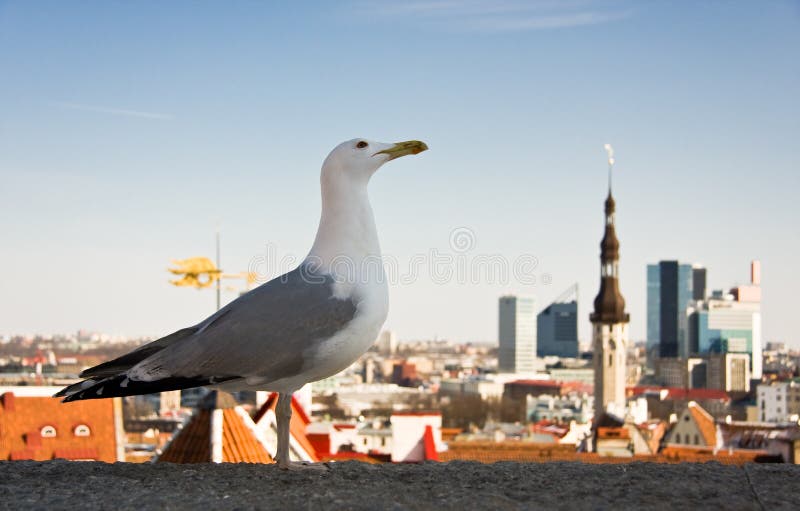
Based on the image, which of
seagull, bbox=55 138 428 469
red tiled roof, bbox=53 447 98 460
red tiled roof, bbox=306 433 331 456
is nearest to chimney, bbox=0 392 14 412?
red tiled roof, bbox=53 447 98 460

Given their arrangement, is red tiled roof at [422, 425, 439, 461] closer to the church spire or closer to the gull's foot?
the gull's foot

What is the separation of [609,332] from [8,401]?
186 feet

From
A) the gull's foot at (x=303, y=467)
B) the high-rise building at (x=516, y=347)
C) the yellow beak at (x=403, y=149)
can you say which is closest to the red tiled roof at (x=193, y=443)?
the gull's foot at (x=303, y=467)

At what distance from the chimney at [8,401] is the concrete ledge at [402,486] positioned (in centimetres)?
1209

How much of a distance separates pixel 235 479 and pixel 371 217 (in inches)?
42.4

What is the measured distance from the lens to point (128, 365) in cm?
400

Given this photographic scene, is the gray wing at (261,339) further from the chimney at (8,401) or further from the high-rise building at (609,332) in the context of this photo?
the high-rise building at (609,332)

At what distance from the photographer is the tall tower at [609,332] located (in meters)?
68.8

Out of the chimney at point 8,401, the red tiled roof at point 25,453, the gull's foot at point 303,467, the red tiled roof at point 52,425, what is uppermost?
the gull's foot at point 303,467

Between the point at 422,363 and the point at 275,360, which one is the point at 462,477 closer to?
the point at 275,360

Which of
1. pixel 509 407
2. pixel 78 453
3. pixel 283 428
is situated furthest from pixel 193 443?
pixel 509 407

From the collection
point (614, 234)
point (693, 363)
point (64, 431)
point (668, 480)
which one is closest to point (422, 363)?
point (693, 363)

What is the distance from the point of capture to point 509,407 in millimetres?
100125

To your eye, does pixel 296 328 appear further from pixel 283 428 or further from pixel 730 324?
pixel 730 324
